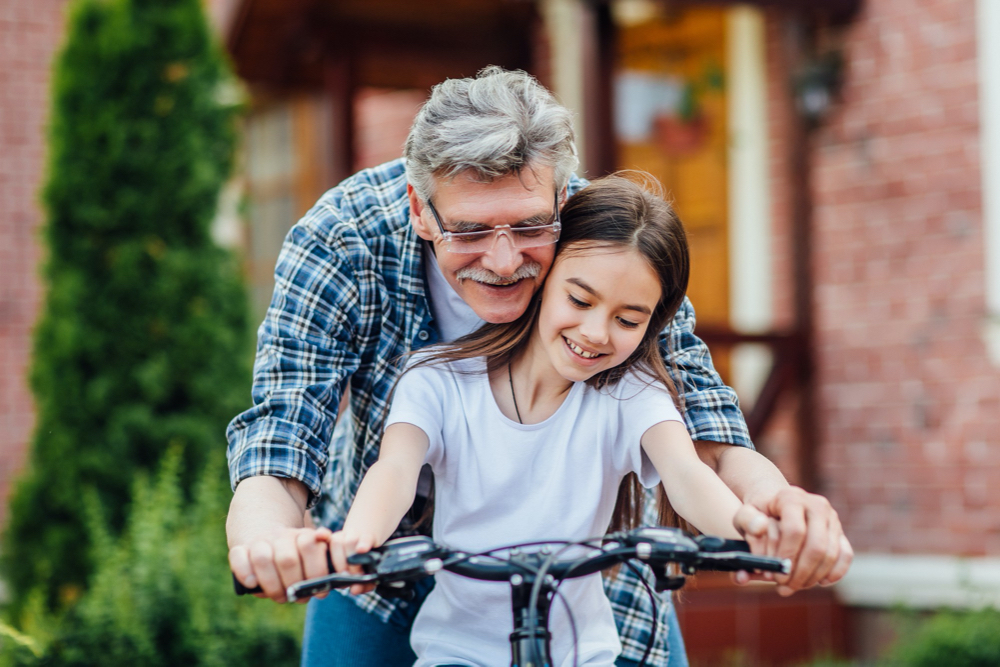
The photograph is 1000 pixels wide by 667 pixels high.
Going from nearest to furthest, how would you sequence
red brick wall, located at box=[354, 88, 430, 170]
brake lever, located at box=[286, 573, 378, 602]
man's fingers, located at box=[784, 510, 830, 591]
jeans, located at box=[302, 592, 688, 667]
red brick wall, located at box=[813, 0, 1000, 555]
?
brake lever, located at box=[286, 573, 378, 602], man's fingers, located at box=[784, 510, 830, 591], jeans, located at box=[302, 592, 688, 667], red brick wall, located at box=[813, 0, 1000, 555], red brick wall, located at box=[354, 88, 430, 170]

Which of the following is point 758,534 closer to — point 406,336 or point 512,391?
point 512,391

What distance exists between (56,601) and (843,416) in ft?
12.2

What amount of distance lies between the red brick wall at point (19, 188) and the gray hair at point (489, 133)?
20.8 ft

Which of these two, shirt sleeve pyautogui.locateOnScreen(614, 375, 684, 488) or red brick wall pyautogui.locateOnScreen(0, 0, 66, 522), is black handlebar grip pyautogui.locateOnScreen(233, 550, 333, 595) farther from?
red brick wall pyautogui.locateOnScreen(0, 0, 66, 522)

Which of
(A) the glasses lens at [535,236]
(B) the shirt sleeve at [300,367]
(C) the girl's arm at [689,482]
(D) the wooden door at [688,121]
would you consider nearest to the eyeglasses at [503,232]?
(A) the glasses lens at [535,236]

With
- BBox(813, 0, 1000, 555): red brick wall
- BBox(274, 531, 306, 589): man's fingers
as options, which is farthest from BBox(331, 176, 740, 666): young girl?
BBox(813, 0, 1000, 555): red brick wall

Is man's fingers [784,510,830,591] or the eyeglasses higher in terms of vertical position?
the eyeglasses

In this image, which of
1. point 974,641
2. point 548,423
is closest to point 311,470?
point 548,423

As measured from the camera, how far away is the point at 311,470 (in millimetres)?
2178

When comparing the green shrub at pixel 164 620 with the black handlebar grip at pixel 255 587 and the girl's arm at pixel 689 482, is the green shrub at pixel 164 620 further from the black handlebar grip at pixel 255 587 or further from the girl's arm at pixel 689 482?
the girl's arm at pixel 689 482

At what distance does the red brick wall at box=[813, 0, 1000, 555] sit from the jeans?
10.4 feet

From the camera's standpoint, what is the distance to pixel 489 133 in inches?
82.0

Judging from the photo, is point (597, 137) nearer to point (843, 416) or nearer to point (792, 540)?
point (843, 416)

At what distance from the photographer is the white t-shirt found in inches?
86.0
